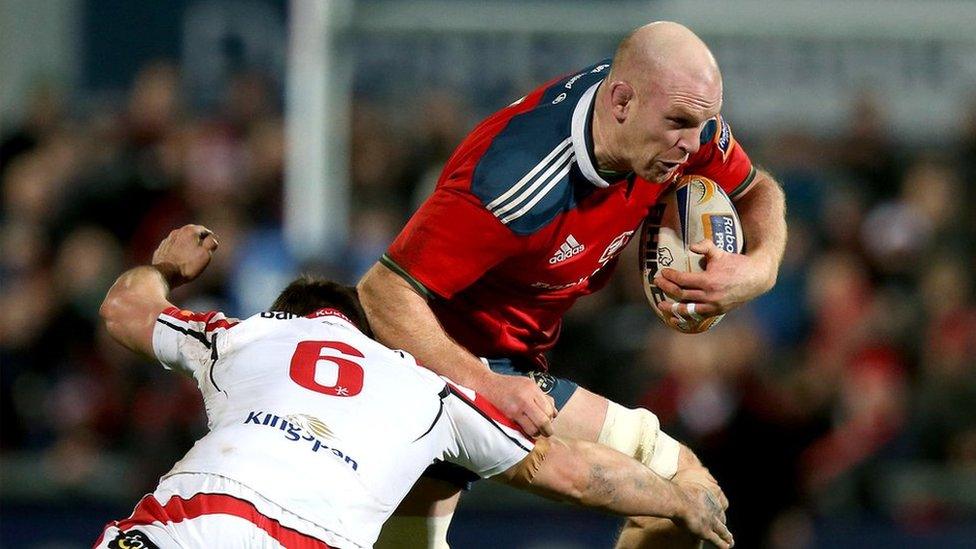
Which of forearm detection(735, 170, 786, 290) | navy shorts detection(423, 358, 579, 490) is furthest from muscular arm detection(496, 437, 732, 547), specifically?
forearm detection(735, 170, 786, 290)

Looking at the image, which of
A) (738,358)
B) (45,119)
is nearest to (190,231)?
(738,358)

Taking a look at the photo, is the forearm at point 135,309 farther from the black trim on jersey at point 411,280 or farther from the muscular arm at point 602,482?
the muscular arm at point 602,482

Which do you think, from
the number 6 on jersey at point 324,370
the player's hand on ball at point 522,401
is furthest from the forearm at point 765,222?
the number 6 on jersey at point 324,370

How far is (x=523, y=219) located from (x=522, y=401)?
0.56 meters

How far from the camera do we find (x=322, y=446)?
172 inches

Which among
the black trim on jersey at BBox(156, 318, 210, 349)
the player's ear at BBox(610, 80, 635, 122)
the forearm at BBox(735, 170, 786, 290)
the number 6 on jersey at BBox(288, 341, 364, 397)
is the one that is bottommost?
the black trim on jersey at BBox(156, 318, 210, 349)

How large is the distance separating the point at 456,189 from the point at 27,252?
6.36m

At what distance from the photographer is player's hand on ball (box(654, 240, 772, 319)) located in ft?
16.7

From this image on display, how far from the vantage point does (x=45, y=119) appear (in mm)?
11375

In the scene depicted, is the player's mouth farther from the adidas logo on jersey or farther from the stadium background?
the stadium background

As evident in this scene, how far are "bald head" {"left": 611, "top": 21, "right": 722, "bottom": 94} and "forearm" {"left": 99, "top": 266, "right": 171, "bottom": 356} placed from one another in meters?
1.65

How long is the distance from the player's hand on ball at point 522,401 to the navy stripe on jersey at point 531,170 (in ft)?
1.53

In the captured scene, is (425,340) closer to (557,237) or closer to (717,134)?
(557,237)

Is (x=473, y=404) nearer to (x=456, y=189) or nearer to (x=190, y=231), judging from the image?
(x=456, y=189)
